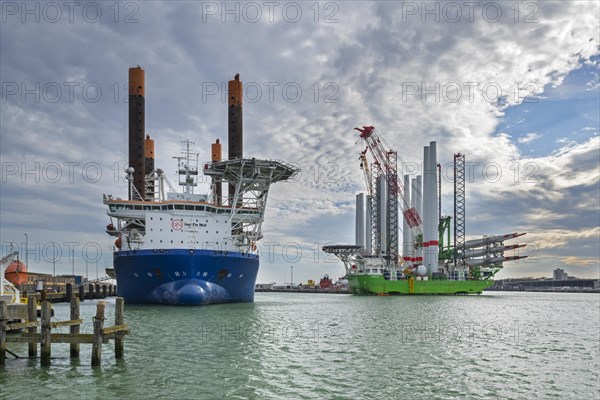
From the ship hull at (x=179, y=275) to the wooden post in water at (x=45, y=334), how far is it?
2822cm

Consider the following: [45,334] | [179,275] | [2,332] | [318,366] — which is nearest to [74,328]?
[45,334]

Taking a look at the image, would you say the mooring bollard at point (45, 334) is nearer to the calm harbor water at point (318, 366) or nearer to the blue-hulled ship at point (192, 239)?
the calm harbor water at point (318, 366)

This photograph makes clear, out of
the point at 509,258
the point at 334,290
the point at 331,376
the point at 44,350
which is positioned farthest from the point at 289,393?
the point at 334,290

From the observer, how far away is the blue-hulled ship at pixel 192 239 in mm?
47375

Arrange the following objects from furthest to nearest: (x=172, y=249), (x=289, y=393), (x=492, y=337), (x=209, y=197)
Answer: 1. (x=209, y=197)
2. (x=172, y=249)
3. (x=492, y=337)
4. (x=289, y=393)

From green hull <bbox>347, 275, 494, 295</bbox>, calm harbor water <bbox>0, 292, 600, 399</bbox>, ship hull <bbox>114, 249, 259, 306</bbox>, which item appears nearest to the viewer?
calm harbor water <bbox>0, 292, 600, 399</bbox>

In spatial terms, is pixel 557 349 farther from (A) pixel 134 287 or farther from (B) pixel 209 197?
(B) pixel 209 197

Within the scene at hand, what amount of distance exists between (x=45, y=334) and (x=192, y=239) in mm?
34797

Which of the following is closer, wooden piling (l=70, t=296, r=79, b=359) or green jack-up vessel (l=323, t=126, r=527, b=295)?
wooden piling (l=70, t=296, r=79, b=359)

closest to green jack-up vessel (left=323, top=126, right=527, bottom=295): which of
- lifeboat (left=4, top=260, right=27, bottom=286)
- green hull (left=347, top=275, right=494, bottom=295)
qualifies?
green hull (left=347, top=275, right=494, bottom=295)

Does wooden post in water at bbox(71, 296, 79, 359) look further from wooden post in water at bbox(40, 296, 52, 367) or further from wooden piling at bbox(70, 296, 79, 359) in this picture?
wooden post in water at bbox(40, 296, 52, 367)

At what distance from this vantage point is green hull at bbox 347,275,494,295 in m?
95.7

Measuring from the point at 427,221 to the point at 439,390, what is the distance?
81.6 meters

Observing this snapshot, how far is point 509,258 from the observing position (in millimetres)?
112312
